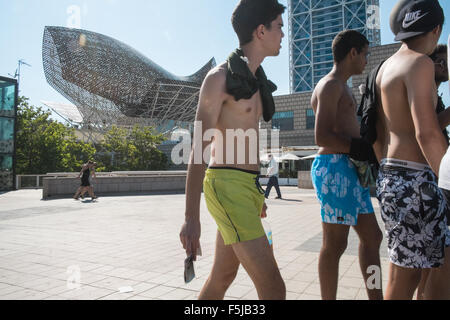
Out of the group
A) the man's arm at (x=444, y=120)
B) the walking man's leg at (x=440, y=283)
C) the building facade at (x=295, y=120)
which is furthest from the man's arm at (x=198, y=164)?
the building facade at (x=295, y=120)

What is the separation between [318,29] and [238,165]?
129035mm

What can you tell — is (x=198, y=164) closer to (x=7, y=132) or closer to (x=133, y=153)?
(x=7, y=132)

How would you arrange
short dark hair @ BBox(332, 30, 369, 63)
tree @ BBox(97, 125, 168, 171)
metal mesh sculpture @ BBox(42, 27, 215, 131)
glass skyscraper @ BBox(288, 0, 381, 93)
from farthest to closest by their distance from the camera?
glass skyscraper @ BBox(288, 0, 381, 93)
metal mesh sculpture @ BBox(42, 27, 215, 131)
tree @ BBox(97, 125, 168, 171)
short dark hair @ BBox(332, 30, 369, 63)

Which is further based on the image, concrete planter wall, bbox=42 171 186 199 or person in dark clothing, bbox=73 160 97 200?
concrete planter wall, bbox=42 171 186 199

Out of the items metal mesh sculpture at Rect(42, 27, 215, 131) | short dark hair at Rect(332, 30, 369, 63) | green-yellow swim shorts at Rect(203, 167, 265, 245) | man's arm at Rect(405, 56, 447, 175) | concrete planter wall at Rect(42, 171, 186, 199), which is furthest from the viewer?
metal mesh sculpture at Rect(42, 27, 215, 131)

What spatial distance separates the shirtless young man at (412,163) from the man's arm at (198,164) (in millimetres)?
984

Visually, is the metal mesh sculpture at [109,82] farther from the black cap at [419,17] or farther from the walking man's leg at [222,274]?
the black cap at [419,17]

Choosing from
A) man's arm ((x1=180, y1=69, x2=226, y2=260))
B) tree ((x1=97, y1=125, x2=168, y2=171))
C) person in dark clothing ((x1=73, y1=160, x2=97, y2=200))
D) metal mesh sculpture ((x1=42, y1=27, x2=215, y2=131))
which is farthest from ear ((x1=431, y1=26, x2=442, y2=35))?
metal mesh sculpture ((x1=42, y1=27, x2=215, y2=131))

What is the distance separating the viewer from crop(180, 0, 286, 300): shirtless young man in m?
1.56

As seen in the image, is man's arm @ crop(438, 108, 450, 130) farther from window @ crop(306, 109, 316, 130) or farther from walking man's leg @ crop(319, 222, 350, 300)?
window @ crop(306, 109, 316, 130)

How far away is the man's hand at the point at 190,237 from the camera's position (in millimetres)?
1523

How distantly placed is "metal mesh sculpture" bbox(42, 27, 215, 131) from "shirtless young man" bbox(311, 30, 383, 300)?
57.4 metres

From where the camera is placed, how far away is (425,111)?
153cm

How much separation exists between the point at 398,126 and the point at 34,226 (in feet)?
25.8
